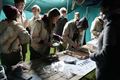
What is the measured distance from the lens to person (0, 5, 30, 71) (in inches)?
130

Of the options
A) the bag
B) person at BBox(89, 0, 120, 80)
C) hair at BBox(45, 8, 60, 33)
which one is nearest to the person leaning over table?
person at BBox(89, 0, 120, 80)

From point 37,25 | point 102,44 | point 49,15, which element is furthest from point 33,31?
point 102,44

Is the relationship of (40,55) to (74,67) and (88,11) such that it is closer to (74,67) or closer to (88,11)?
(74,67)

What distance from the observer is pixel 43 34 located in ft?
13.0

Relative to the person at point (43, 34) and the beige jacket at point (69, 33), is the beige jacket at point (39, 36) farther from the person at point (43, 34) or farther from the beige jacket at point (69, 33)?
the beige jacket at point (69, 33)

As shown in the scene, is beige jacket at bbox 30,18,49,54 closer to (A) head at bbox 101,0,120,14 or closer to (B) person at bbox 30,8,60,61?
(B) person at bbox 30,8,60,61

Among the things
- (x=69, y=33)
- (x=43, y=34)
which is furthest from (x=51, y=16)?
(x=69, y=33)

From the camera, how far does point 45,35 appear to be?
399 centimetres

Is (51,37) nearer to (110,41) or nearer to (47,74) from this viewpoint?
(47,74)

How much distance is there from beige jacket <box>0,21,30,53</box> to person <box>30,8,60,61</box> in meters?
0.49

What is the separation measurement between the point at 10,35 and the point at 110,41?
5.33 feet

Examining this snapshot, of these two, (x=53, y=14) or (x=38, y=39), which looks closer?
(x=53, y=14)

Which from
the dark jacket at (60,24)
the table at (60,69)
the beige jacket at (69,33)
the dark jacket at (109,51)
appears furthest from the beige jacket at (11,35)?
the dark jacket at (60,24)

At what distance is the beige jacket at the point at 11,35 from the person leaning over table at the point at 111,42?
1246 mm
